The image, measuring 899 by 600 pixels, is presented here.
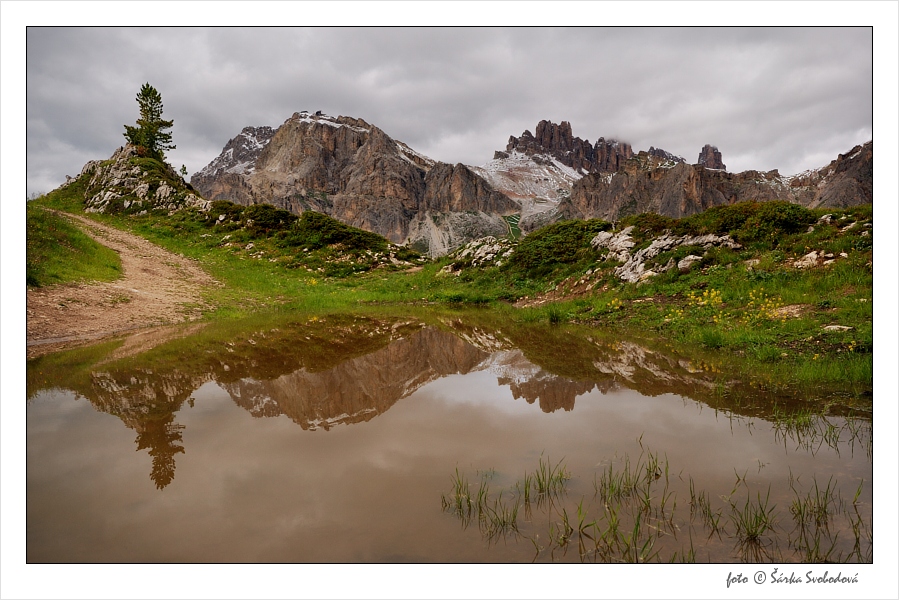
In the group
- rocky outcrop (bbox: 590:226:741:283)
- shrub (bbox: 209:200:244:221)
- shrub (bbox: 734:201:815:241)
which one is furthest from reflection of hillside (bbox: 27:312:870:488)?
shrub (bbox: 209:200:244:221)

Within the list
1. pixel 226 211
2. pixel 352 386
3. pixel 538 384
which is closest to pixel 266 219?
pixel 226 211

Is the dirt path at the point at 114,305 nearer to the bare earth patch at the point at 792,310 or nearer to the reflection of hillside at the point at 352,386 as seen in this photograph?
the reflection of hillside at the point at 352,386

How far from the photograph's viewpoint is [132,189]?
37.5 m

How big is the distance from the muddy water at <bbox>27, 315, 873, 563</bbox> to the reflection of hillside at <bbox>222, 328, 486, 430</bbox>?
0.05 meters

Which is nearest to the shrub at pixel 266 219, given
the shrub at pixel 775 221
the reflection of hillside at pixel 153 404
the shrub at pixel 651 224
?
the shrub at pixel 651 224

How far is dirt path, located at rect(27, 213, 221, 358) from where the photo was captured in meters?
10.3

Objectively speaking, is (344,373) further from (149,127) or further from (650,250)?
(149,127)

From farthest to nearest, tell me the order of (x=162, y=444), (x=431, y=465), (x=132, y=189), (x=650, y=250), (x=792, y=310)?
(x=132, y=189) < (x=650, y=250) < (x=792, y=310) < (x=162, y=444) < (x=431, y=465)

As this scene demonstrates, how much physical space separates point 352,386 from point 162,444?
8.64ft

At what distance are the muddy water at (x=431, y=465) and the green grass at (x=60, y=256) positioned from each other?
8952 mm

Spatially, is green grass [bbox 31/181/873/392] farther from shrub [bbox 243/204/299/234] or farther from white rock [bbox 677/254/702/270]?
white rock [bbox 677/254/702/270]

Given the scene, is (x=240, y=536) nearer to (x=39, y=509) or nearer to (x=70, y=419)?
(x=39, y=509)

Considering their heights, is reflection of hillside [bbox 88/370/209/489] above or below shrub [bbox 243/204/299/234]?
below

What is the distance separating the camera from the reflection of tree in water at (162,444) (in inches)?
151
